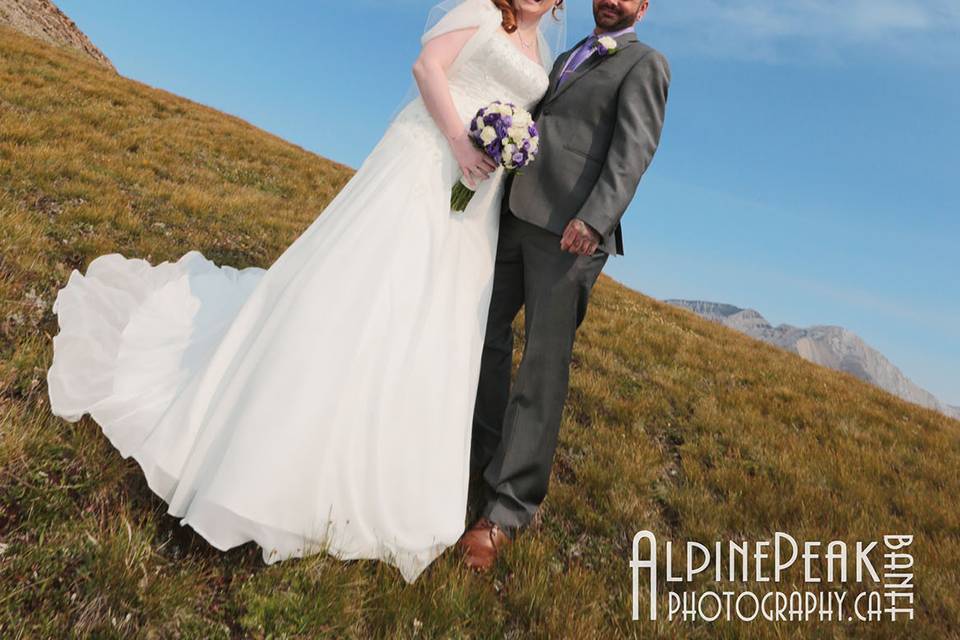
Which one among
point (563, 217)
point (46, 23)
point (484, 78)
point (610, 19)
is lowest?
point (563, 217)

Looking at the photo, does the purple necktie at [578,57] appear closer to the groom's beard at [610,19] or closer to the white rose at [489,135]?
the groom's beard at [610,19]

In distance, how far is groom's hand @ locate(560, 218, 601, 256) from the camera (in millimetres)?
3785

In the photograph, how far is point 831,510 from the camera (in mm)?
5211

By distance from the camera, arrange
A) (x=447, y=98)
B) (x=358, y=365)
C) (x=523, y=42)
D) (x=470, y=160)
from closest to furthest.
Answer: (x=358, y=365) → (x=470, y=160) → (x=447, y=98) → (x=523, y=42)

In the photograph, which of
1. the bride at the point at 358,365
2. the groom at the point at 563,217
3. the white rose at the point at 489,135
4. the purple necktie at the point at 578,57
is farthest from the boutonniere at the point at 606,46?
the white rose at the point at 489,135

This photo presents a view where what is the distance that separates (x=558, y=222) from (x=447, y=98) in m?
1.25

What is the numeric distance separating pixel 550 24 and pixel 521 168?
1797 mm

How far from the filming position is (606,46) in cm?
406

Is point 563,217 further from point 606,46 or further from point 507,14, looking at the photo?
point 507,14

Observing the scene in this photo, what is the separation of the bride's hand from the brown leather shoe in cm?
254

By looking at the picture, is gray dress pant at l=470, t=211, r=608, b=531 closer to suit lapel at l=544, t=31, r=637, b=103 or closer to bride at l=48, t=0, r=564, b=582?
bride at l=48, t=0, r=564, b=582

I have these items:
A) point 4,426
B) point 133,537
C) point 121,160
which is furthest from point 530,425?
point 121,160

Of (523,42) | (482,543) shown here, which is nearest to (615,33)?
(523,42)

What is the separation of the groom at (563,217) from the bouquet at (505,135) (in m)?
0.49
